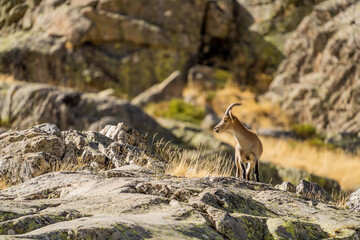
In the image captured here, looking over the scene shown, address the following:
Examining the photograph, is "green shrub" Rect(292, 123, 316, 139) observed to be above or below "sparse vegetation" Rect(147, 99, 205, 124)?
above

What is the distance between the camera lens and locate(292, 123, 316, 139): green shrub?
24109mm

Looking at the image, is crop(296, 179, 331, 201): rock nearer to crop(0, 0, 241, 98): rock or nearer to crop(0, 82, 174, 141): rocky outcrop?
crop(0, 82, 174, 141): rocky outcrop

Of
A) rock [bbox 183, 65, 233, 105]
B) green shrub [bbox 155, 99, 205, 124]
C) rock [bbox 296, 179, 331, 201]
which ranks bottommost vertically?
green shrub [bbox 155, 99, 205, 124]

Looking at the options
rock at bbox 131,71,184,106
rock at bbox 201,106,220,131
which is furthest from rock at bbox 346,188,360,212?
rock at bbox 131,71,184,106

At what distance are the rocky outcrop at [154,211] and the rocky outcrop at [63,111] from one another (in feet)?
32.8

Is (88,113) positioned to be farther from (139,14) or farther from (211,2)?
(211,2)

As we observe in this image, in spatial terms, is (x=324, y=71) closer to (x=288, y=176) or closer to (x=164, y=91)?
(x=164, y=91)

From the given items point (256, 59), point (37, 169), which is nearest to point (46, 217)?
point (37, 169)

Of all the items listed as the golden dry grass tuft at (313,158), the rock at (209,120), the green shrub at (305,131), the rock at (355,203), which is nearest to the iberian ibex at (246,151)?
the rock at (355,203)

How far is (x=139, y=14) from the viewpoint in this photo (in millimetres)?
28156

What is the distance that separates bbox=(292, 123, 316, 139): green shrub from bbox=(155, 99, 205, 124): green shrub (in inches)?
163

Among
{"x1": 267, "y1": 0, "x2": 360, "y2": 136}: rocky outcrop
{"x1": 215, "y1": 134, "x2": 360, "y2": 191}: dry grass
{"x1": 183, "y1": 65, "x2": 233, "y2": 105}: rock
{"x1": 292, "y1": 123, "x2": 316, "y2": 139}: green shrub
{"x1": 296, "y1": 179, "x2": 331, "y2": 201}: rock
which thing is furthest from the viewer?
{"x1": 183, "y1": 65, "x2": 233, "y2": 105}: rock

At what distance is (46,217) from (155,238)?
1032 mm

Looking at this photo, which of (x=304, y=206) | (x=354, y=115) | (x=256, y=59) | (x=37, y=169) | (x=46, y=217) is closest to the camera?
(x=46, y=217)
